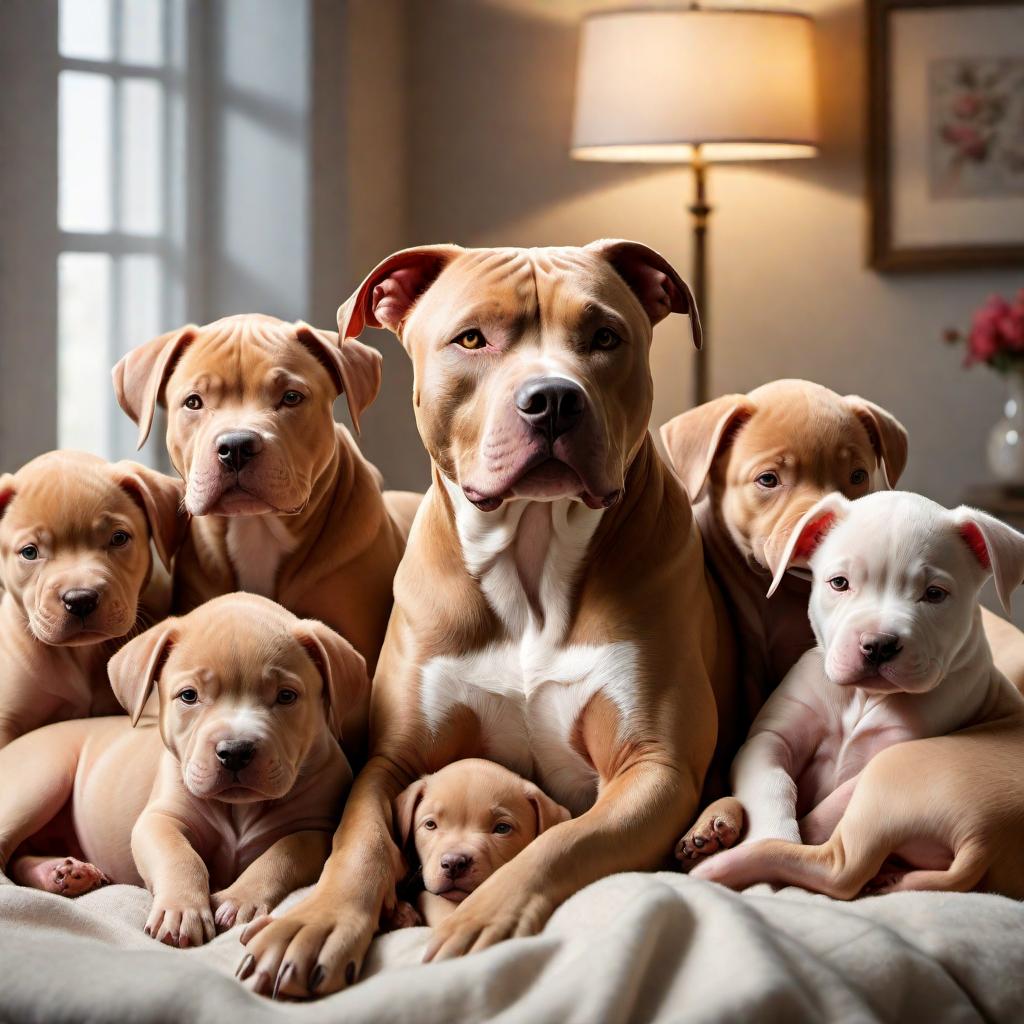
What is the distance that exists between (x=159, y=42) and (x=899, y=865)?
10.6 ft

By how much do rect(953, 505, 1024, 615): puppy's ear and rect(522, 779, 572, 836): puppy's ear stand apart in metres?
0.52

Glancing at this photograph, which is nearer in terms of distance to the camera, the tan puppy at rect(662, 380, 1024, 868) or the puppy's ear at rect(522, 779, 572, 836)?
the puppy's ear at rect(522, 779, 572, 836)

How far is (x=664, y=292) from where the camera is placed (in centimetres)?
166

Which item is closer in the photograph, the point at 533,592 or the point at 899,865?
the point at 899,865

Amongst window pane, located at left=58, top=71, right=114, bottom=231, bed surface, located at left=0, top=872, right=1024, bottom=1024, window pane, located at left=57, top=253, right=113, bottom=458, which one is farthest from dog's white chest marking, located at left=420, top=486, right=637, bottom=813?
window pane, located at left=58, top=71, right=114, bottom=231

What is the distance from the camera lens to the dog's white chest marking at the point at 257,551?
178 cm

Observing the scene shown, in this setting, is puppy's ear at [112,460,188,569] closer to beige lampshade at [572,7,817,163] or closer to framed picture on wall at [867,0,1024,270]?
beige lampshade at [572,7,817,163]

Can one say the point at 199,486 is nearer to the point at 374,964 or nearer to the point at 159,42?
the point at 374,964

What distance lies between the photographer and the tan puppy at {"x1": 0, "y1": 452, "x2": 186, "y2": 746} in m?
1.58

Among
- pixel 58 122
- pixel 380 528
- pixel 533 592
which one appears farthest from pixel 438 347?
pixel 58 122

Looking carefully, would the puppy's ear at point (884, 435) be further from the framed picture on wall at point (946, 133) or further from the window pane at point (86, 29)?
the framed picture on wall at point (946, 133)

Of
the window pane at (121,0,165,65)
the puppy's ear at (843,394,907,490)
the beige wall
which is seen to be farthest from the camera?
the beige wall

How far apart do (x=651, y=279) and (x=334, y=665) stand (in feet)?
1.93

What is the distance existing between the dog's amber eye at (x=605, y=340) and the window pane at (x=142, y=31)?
8.82ft
